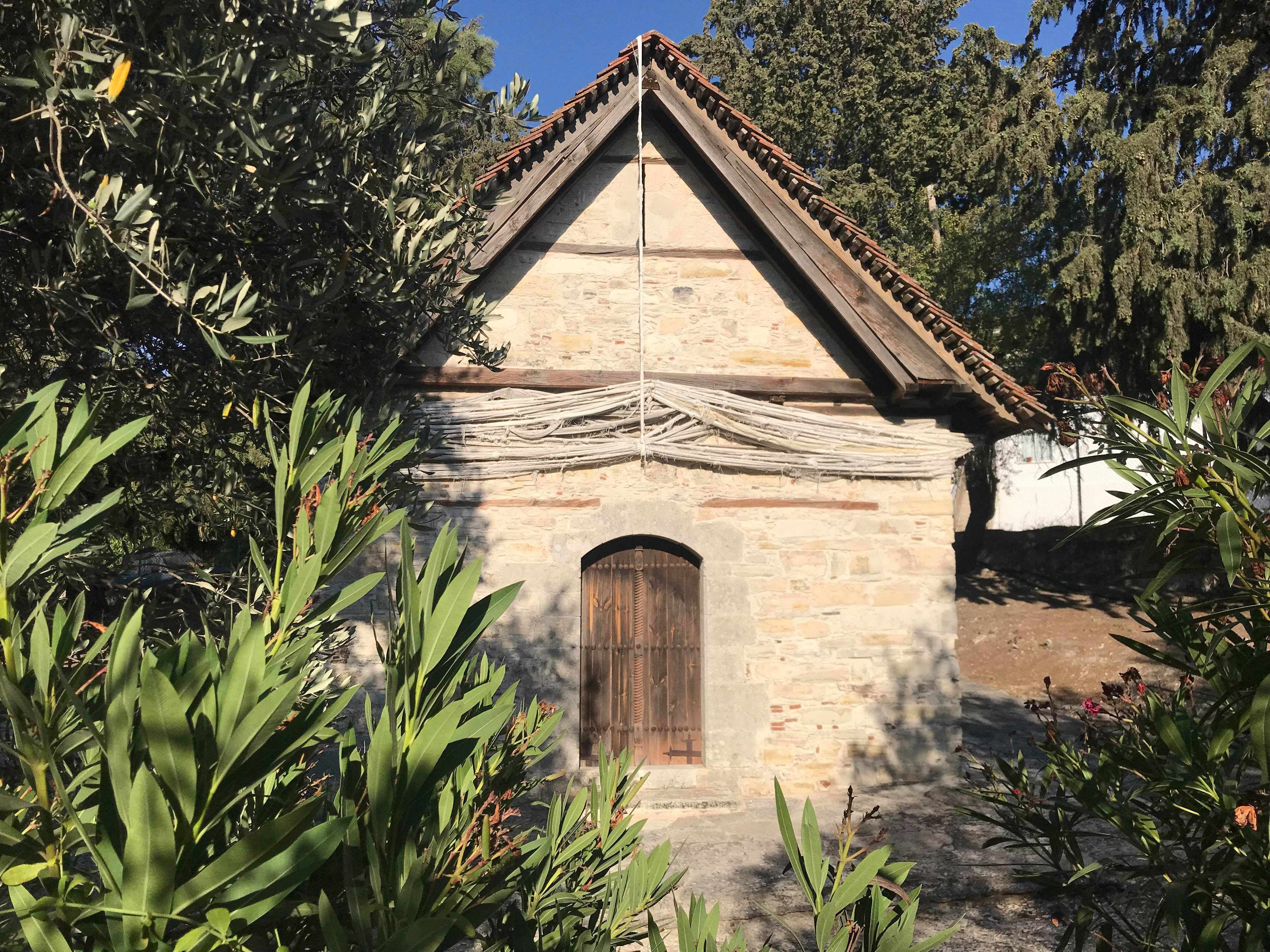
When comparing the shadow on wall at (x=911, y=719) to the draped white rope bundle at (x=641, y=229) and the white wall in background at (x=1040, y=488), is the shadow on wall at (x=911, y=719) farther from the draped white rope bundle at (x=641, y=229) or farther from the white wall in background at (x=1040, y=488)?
the white wall in background at (x=1040, y=488)

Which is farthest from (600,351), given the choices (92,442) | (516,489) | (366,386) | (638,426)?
(92,442)

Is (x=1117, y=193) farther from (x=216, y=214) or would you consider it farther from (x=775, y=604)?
(x=216, y=214)

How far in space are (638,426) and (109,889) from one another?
21.0ft

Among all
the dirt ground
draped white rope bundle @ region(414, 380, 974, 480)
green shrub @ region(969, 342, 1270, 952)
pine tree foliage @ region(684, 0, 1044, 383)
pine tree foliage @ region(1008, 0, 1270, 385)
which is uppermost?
pine tree foliage @ region(684, 0, 1044, 383)

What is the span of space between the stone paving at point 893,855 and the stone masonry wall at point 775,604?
0.90 ft

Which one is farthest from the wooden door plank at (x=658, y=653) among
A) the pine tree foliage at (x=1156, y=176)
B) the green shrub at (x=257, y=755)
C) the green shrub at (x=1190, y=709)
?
the pine tree foliage at (x=1156, y=176)

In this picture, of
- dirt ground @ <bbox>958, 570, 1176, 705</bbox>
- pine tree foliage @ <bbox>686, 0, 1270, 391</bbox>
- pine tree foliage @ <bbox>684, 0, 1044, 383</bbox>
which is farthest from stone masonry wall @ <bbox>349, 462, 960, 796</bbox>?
pine tree foliage @ <bbox>684, 0, 1044, 383</bbox>

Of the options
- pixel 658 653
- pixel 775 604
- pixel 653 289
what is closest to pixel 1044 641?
pixel 775 604

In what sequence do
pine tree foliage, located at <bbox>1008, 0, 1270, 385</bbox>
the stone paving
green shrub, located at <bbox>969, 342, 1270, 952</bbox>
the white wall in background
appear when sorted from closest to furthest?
green shrub, located at <bbox>969, 342, 1270, 952</bbox> < the stone paving < pine tree foliage, located at <bbox>1008, 0, 1270, 385</bbox> < the white wall in background

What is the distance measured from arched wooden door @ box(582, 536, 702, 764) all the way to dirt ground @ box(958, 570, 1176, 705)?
19.4 feet

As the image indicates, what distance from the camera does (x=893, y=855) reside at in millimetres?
5672

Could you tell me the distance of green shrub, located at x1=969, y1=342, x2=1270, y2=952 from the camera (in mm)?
1764

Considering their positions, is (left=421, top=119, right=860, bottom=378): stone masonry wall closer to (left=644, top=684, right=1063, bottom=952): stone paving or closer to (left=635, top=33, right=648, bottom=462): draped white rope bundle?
(left=635, top=33, right=648, bottom=462): draped white rope bundle

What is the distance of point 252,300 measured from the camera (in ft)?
10.0
